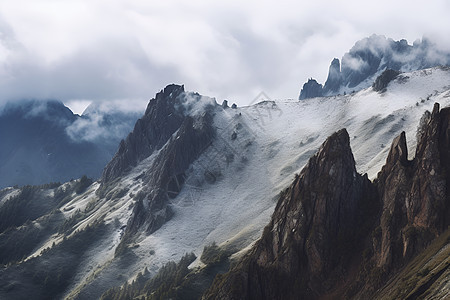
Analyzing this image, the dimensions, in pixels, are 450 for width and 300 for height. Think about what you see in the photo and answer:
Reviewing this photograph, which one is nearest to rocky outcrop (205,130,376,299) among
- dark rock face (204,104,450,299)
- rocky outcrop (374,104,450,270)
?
dark rock face (204,104,450,299)

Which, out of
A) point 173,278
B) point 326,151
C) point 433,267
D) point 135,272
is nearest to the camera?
point 433,267

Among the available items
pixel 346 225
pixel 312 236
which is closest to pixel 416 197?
pixel 346 225

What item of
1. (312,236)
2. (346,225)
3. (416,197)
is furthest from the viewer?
(346,225)

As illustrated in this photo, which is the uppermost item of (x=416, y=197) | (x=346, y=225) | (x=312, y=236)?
(x=312, y=236)

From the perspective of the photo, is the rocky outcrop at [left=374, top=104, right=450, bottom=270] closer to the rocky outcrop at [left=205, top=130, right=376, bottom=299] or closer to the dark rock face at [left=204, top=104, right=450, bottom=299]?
the dark rock face at [left=204, top=104, right=450, bottom=299]

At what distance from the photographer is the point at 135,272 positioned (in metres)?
162

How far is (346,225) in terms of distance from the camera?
96.0 meters

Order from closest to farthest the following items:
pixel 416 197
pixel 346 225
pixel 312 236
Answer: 1. pixel 416 197
2. pixel 312 236
3. pixel 346 225

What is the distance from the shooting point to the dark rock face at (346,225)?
80.2 meters

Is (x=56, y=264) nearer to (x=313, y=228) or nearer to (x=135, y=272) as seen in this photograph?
(x=135, y=272)

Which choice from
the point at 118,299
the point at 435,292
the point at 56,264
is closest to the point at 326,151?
the point at 435,292

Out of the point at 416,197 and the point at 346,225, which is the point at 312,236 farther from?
the point at 416,197

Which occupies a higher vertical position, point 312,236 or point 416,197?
point 312,236

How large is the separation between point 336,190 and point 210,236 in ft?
264
